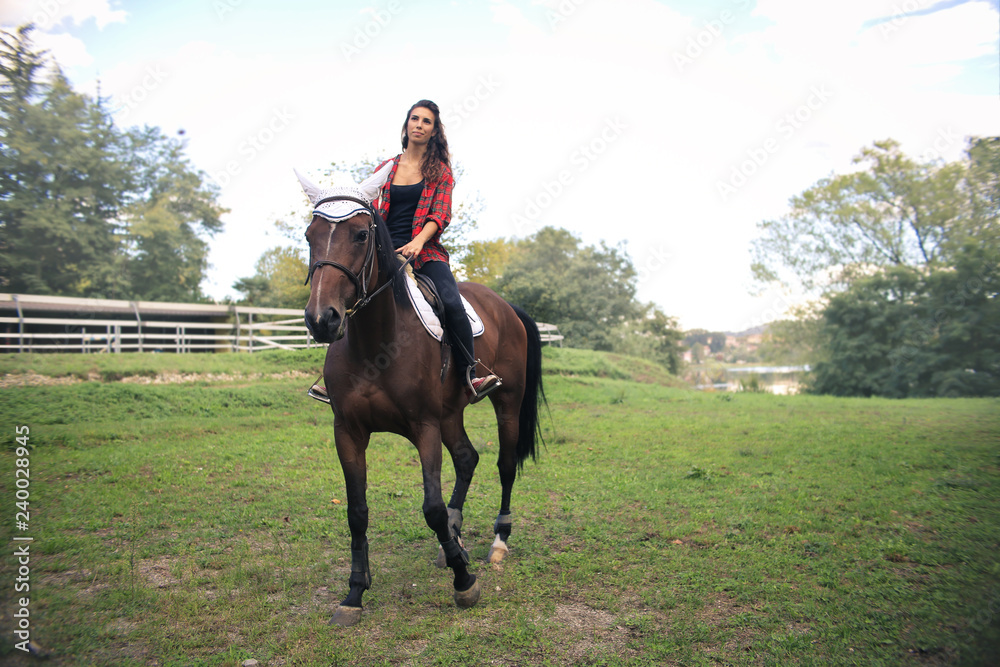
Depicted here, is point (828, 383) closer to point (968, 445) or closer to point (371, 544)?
point (968, 445)

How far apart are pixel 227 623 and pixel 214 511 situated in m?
2.48

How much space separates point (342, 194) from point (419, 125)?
3.99 ft

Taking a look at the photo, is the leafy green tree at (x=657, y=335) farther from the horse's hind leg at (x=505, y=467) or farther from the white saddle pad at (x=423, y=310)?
the white saddle pad at (x=423, y=310)

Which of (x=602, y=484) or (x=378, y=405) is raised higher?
(x=378, y=405)

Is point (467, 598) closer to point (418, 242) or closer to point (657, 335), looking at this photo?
point (418, 242)

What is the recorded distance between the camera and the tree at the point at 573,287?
32469mm

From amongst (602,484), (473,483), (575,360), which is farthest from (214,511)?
(575,360)

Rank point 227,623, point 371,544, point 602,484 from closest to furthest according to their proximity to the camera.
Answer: point 227,623 → point 371,544 → point 602,484

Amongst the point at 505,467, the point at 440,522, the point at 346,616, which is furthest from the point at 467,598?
the point at 505,467

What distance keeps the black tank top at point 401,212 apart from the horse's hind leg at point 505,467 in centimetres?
200

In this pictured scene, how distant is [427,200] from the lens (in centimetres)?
446

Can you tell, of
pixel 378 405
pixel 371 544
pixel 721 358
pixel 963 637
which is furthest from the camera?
pixel 721 358

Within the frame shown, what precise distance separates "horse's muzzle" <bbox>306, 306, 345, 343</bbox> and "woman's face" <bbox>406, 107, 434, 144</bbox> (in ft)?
6.49

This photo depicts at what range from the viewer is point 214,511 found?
5520mm
